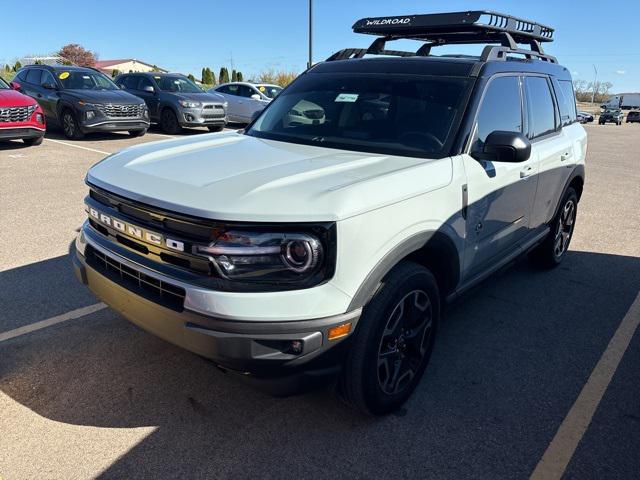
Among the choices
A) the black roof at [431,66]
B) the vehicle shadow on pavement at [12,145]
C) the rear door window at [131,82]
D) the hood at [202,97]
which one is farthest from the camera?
the rear door window at [131,82]

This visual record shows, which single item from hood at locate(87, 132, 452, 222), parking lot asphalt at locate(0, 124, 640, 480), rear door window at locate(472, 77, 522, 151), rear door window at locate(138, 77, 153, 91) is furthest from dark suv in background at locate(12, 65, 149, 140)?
rear door window at locate(472, 77, 522, 151)

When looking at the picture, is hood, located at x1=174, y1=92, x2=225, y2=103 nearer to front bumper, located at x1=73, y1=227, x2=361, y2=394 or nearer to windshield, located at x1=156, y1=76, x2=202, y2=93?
windshield, located at x1=156, y1=76, x2=202, y2=93

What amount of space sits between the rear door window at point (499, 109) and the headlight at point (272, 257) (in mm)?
1450

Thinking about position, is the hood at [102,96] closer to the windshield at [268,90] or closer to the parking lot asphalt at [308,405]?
the windshield at [268,90]

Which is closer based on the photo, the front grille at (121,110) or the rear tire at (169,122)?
the front grille at (121,110)

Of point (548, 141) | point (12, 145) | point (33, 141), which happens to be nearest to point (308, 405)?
point (548, 141)

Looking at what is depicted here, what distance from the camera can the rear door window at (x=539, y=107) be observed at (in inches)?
160

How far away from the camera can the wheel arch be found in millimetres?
2420

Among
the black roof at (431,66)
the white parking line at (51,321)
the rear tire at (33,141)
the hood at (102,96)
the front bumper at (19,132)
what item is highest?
the black roof at (431,66)

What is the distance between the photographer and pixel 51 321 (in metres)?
3.70

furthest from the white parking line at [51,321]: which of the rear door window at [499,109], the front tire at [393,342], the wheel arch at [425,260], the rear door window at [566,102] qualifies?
the rear door window at [566,102]

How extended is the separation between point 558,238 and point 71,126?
1128cm

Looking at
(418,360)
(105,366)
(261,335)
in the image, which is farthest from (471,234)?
(105,366)

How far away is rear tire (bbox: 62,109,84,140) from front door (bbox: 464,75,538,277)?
11032 millimetres
